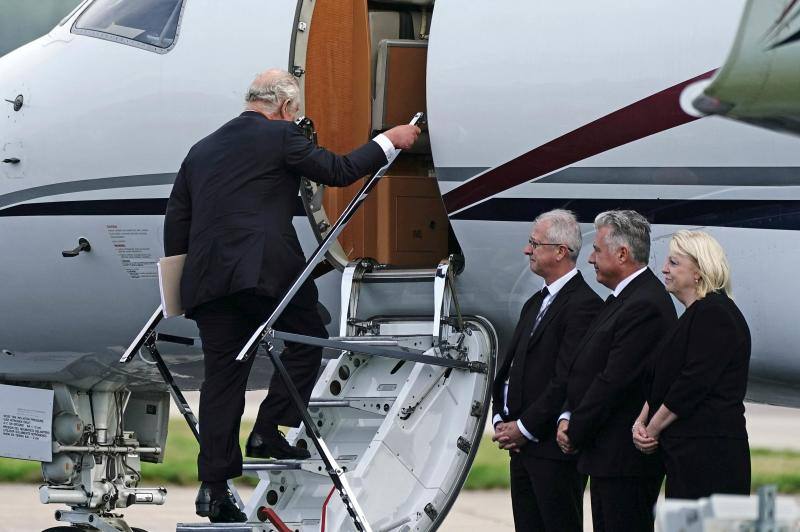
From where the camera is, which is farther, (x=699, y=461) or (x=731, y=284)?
(x=731, y=284)

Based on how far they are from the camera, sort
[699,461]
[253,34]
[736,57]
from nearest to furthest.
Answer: [736,57] < [699,461] < [253,34]

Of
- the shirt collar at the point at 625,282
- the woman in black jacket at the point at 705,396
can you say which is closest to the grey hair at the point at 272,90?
the shirt collar at the point at 625,282

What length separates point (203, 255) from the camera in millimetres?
6578

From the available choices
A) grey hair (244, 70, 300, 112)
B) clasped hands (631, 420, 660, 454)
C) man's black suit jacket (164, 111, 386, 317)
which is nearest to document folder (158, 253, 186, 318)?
man's black suit jacket (164, 111, 386, 317)

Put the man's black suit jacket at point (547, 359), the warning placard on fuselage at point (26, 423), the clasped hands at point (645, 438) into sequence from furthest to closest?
the warning placard on fuselage at point (26, 423) < the man's black suit jacket at point (547, 359) < the clasped hands at point (645, 438)

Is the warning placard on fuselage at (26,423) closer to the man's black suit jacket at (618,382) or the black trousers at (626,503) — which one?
the man's black suit jacket at (618,382)

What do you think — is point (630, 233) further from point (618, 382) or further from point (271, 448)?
point (271, 448)

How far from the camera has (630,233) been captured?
6.20 meters

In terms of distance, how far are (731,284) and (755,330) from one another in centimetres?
25

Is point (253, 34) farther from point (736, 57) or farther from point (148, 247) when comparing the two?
point (736, 57)

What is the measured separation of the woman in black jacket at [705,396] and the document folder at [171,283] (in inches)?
88.0

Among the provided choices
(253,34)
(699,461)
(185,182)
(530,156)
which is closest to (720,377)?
(699,461)

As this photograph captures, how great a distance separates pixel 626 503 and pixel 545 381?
72 cm

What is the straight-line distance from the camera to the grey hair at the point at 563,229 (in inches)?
257
